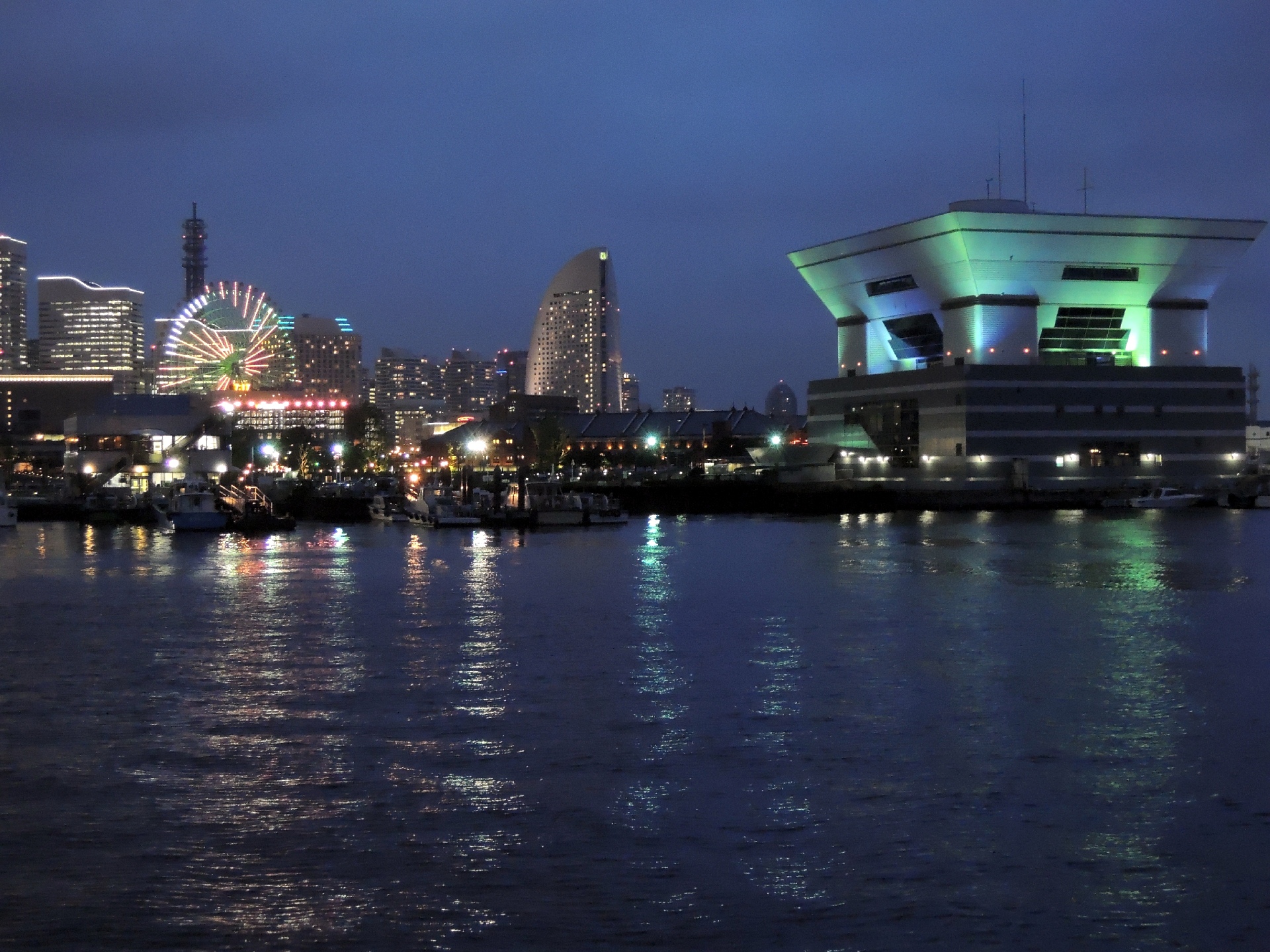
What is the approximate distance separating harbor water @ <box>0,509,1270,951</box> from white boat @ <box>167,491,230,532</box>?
32.5 metres

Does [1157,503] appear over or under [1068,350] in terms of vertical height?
under

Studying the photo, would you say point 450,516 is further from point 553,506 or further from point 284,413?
point 284,413

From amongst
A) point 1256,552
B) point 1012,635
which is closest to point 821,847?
point 1012,635

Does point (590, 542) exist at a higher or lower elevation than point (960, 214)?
lower

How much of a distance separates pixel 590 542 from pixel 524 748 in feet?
123

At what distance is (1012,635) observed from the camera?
23.6m

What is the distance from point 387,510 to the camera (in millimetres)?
73562

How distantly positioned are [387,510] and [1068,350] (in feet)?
138

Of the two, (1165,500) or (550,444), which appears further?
(550,444)

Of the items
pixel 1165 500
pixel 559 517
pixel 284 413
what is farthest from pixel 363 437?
pixel 1165 500

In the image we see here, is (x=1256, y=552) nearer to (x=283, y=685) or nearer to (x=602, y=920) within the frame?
(x=283, y=685)

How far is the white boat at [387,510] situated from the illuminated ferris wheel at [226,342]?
2433 cm

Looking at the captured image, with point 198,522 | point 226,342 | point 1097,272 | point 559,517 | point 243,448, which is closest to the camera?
point 198,522

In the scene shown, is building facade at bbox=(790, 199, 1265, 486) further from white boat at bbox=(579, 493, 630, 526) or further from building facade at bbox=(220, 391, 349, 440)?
building facade at bbox=(220, 391, 349, 440)
